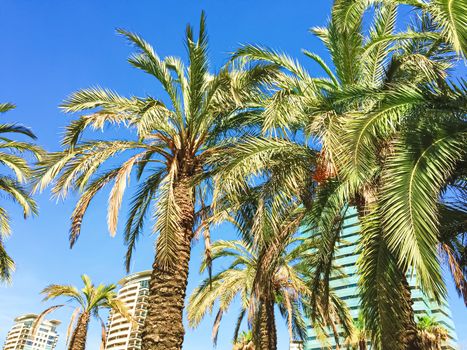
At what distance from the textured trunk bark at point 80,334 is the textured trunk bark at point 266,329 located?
37.8 feet

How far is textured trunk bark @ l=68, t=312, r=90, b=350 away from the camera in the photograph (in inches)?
913

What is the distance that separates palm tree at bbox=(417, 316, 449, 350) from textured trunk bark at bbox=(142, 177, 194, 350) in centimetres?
1651

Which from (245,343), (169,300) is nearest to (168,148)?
(169,300)

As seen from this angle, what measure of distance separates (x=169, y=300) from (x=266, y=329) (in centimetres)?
918

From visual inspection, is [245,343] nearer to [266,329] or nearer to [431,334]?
[431,334]

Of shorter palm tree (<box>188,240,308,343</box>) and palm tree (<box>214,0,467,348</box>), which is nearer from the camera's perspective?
palm tree (<box>214,0,467,348</box>)

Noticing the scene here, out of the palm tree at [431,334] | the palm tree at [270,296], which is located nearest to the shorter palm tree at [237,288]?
the palm tree at [270,296]

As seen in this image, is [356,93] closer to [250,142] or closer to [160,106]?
[250,142]

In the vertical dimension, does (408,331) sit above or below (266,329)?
below

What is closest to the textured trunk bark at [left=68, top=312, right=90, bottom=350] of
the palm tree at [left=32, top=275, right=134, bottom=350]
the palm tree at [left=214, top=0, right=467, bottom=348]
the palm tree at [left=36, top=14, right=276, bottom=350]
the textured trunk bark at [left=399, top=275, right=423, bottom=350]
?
the palm tree at [left=32, top=275, right=134, bottom=350]

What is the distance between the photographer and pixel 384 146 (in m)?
8.92

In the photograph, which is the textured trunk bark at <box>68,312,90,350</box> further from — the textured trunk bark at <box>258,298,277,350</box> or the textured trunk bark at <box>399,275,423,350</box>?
the textured trunk bark at <box>399,275,423,350</box>

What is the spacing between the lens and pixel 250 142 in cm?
929

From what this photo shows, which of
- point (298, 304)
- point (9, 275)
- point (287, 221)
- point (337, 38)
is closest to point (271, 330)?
point (298, 304)
